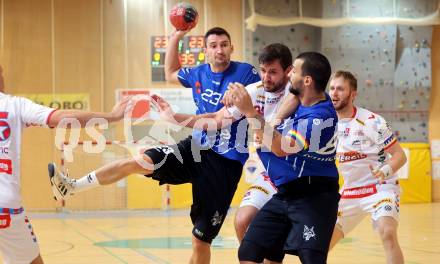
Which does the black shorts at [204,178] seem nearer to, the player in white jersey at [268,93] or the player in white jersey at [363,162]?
the player in white jersey at [268,93]

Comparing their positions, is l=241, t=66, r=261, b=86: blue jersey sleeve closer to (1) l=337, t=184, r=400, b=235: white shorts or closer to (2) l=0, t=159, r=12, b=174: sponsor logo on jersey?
(1) l=337, t=184, r=400, b=235: white shorts

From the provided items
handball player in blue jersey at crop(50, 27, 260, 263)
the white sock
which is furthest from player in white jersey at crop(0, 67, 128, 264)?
handball player in blue jersey at crop(50, 27, 260, 263)

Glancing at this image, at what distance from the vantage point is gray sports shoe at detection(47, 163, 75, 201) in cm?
706

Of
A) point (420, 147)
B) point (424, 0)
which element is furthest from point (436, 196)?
point (424, 0)

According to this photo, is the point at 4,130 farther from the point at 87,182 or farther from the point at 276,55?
the point at 276,55

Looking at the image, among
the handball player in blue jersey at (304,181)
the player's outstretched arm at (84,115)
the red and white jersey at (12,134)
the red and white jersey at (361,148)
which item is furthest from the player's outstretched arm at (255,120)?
the red and white jersey at (361,148)

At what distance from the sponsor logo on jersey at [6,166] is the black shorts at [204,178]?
1855 mm

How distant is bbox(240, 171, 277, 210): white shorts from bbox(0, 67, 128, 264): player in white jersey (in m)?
2.46

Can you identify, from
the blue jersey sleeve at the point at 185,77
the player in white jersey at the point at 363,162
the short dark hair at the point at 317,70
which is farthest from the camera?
the player in white jersey at the point at 363,162

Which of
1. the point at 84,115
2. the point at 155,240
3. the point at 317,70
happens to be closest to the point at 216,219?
the point at 84,115

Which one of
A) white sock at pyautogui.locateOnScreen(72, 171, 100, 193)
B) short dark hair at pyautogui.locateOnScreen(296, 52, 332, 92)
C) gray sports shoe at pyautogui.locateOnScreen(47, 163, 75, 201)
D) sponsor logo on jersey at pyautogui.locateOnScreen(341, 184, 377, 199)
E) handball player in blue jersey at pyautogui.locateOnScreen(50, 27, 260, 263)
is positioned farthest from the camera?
sponsor logo on jersey at pyautogui.locateOnScreen(341, 184, 377, 199)

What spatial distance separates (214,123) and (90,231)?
8.37 metres

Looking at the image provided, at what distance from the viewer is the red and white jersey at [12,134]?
605 cm

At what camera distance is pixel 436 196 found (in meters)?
23.1
